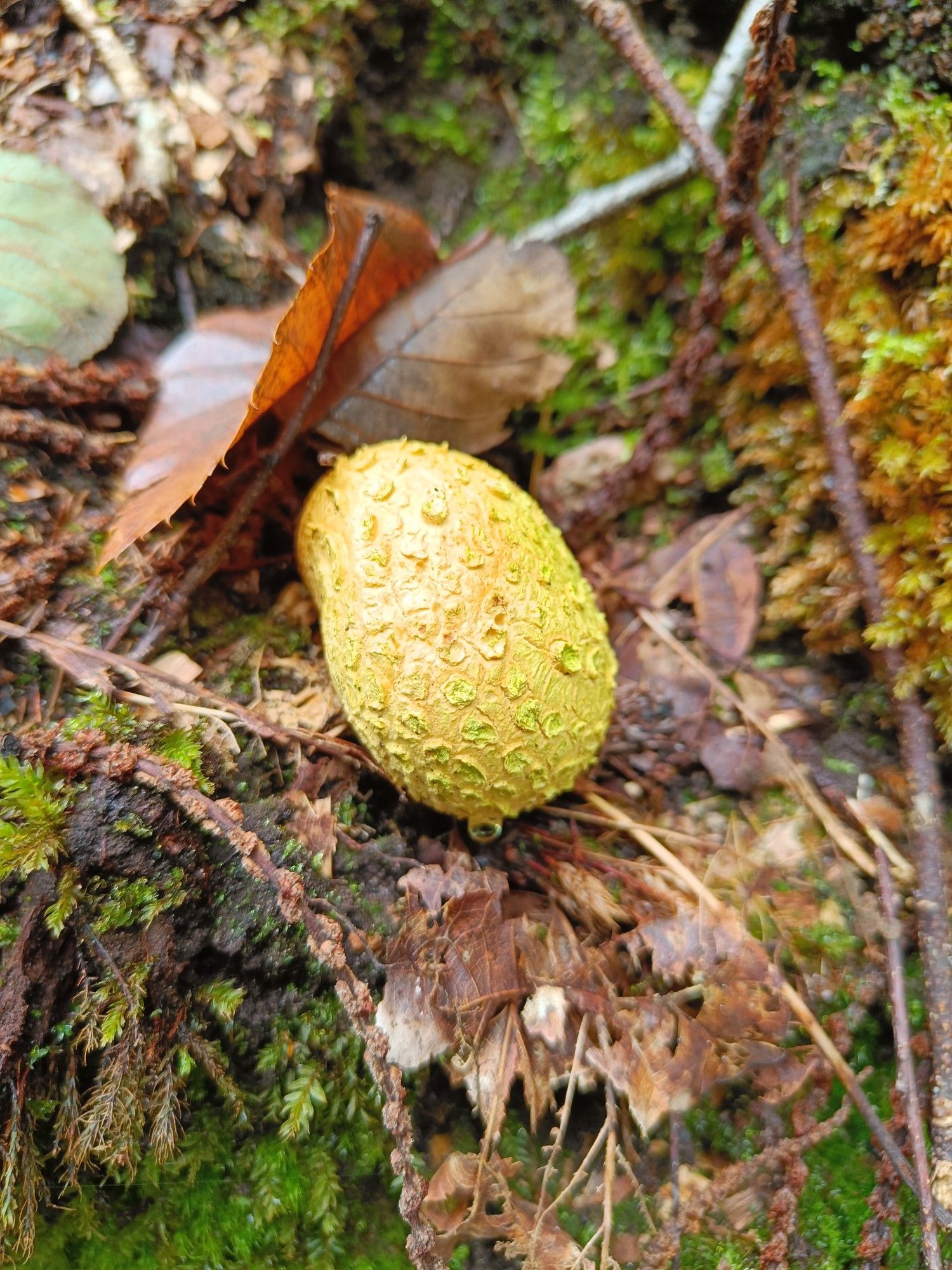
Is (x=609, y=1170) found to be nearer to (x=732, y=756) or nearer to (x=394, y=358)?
(x=732, y=756)

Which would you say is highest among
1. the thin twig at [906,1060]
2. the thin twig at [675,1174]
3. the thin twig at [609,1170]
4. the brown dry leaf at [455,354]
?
the brown dry leaf at [455,354]

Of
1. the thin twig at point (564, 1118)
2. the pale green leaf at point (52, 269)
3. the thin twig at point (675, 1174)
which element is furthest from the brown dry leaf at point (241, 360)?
the thin twig at point (675, 1174)

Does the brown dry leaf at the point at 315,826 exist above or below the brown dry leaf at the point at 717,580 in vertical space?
above

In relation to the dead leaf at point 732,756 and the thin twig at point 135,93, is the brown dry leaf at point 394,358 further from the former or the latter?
the dead leaf at point 732,756

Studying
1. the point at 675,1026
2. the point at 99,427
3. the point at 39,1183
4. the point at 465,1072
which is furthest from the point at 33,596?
the point at 675,1026

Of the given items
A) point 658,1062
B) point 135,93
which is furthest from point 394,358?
point 658,1062

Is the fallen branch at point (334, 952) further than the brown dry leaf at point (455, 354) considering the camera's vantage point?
No

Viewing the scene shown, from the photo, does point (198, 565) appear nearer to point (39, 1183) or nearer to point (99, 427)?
point (99, 427)
